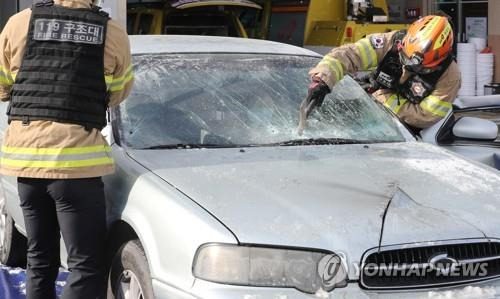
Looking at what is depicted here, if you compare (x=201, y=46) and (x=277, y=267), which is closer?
(x=277, y=267)

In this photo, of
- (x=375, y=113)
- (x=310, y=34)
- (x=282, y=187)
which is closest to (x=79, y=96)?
(x=282, y=187)

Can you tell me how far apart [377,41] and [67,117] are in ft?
7.73

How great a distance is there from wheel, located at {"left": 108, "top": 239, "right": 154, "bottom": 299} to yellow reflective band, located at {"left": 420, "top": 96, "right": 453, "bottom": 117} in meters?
2.33

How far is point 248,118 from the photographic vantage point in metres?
3.69

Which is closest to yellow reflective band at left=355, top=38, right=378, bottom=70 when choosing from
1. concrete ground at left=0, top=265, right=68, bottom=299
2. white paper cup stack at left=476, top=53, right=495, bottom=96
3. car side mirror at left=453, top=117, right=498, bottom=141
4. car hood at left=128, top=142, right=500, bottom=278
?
car side mirror at left=453, top=117, right=498, bottom=141

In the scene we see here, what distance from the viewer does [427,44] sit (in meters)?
4.36

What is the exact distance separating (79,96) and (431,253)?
1442mm

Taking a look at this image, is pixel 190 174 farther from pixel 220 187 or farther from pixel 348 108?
pixel 348 108

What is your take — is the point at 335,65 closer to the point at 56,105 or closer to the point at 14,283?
the point at 56,105

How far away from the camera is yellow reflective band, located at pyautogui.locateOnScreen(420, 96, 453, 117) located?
4555mm

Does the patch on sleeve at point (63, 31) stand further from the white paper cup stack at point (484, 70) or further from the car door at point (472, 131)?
the white paper cup stack at point (484, 70)

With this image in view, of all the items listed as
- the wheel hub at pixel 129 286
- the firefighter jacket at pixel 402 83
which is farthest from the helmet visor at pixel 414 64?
the wheel hub at pixel 129 286

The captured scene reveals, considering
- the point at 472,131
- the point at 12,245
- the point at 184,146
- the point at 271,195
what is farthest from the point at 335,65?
the point at 12,245

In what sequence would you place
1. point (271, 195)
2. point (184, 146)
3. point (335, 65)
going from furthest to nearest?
point (335, 65) < point (184, 146) < point (271, 195)
